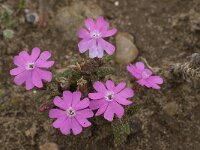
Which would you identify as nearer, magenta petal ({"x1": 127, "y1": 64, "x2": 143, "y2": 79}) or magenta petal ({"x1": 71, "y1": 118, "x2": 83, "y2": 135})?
magenta petal ({"x1": 71, "y1": 118, "x2": 83, "y2": 135})

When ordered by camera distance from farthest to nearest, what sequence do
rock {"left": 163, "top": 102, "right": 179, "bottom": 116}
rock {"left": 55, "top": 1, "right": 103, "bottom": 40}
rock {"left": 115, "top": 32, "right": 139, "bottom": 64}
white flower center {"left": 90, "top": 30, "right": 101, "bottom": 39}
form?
rock {"left": 55, "top": 1, "right": 103, "bottom": 40} → rock {"left": 115, "top": 32, "right": 139, "bottom": 64} → rock {"left": 163, "top": 102, "right": 179, "bottom": 116} → white flower center {"left": 90, "top": 30, "right": 101, "bottom": 39}

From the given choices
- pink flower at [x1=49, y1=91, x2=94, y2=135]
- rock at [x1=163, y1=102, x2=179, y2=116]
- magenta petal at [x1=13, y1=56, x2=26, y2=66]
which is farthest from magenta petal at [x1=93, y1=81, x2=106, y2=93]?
rock at [x1=163, y1=102, x2=179, y2=116]

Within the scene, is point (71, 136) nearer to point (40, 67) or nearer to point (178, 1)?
point (40, 67)

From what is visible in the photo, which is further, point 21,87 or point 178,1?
point 178,1

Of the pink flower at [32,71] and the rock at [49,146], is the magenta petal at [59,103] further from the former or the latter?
the rock at [49,146]

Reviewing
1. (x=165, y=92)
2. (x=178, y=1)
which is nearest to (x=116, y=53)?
(x=165, y=92)

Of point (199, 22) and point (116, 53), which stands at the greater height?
point (199, 22)

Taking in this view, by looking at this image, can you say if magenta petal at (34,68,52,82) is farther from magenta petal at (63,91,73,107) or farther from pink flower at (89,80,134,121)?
pink flower at (89,80,134,121)

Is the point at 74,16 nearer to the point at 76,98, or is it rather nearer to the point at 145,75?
the point at 145,75

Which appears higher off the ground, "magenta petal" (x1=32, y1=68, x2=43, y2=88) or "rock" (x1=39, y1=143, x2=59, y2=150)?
"magenta petal" (x1=32, y1=68, x2=43, y2=88)
